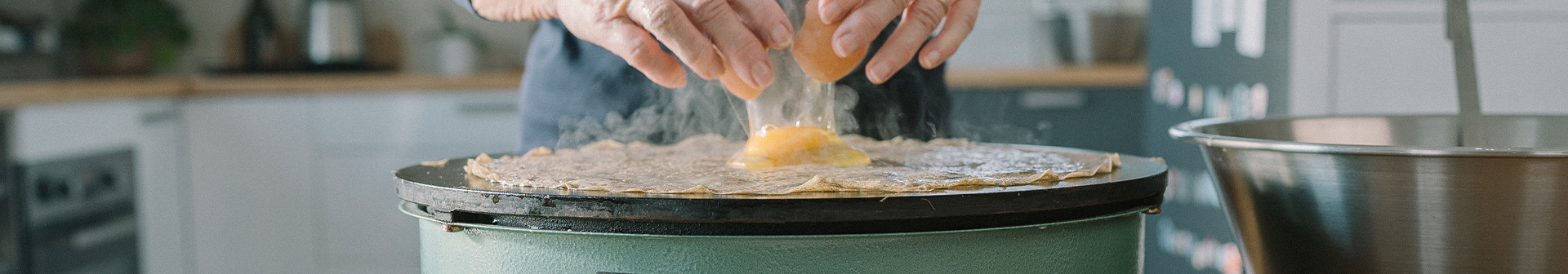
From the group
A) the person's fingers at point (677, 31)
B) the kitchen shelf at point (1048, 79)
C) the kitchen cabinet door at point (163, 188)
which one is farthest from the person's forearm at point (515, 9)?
the kitchen shelf at point (1048, 79)

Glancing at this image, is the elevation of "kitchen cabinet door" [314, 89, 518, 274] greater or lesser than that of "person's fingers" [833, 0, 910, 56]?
lesser

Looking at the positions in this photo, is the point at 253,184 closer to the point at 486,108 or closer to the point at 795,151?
the point at 486,108

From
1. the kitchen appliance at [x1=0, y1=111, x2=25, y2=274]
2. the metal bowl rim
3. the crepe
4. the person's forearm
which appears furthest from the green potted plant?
the metal bowl rim

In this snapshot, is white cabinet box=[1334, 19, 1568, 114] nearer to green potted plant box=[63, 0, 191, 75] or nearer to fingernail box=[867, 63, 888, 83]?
→ fingernail box=[867, 63, 888, 83]

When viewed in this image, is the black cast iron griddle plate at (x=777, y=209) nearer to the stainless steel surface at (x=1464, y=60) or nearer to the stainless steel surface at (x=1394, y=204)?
the stainless steel surface at (x=1394, y=204)

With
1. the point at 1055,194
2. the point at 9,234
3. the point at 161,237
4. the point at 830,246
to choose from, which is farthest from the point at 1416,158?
the point at 161,237

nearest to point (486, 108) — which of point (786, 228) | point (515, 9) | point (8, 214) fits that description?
point (8, 214)

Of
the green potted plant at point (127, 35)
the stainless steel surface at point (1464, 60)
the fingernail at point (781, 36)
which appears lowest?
the stainless steel surface at point (1464, 60)
